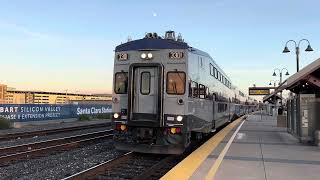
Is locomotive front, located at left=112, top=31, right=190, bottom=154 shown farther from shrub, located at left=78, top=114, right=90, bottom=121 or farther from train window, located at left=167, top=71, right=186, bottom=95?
shrub, located at left=78, top=114, right=90, bottom=121

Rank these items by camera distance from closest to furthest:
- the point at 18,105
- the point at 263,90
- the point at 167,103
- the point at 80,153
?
the point at 167,103 → the point at 80,153 → the point at 18,105 → the point at 263,90

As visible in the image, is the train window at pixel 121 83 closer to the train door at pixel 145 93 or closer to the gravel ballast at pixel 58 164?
the train door at pixel 145 93

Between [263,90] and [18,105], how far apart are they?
3667 centimetres

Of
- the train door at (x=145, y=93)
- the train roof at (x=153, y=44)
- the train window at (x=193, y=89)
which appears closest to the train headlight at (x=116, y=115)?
the train door at (x=145, y=93)

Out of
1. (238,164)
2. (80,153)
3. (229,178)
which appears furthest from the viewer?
(80,153)

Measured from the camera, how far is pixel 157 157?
13.6 meters

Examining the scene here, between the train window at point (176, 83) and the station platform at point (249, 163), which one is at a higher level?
the train window at point (176, 83)

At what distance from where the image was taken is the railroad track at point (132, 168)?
1002cm

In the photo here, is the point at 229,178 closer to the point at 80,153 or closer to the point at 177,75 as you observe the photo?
the point at 177,75

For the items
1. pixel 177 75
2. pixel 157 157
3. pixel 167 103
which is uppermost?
pixel 177 75

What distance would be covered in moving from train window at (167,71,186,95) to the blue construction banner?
65.2 feet

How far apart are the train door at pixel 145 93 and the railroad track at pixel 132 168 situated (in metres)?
1.33

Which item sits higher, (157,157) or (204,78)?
(204,78)

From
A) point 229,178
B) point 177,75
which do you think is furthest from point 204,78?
point 229,178
